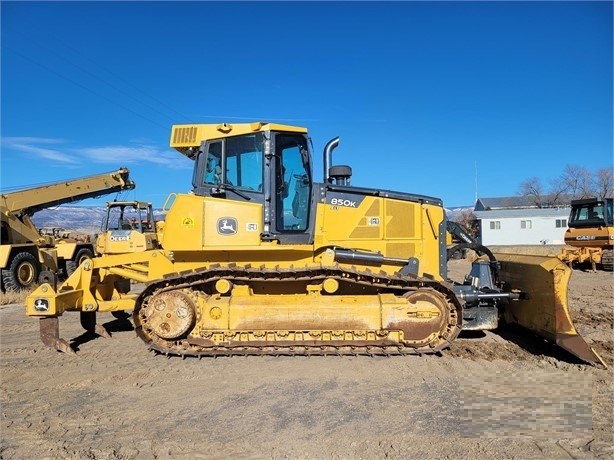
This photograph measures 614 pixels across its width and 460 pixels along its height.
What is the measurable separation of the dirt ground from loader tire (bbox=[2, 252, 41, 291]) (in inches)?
376

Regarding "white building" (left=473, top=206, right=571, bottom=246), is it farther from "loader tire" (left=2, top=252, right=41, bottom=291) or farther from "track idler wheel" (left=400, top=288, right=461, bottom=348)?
"track idler wheel" (left=400, top=288, right=461, bottom=348)

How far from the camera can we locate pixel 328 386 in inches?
209

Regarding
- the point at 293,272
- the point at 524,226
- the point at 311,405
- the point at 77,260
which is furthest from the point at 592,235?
the point at 524,226

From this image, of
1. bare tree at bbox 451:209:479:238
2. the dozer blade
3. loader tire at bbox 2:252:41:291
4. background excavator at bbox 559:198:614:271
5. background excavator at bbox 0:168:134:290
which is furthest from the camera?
background excavator at bbox 559:198:614:271

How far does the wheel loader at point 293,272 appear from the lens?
6379 millimetres

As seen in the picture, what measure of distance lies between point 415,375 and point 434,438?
164 centimetres

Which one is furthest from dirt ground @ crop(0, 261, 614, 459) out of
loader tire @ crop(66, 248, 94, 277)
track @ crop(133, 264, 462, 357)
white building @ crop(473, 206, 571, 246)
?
white building @ crop(473, 206, 571, 246)

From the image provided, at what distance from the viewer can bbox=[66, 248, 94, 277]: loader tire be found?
61.3 ft

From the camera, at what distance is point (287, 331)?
6449 millimetres

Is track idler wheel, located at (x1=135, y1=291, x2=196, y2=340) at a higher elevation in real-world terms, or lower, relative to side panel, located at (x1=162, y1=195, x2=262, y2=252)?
lower

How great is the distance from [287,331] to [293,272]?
858mm

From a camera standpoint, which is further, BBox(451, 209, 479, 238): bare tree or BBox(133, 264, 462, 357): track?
BBox(451, 209, 479, 238): bare tree

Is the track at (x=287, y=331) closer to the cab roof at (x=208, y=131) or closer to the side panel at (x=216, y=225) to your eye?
the side panel at (x=216, y=225)

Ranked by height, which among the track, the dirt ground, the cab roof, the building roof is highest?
the building roof
